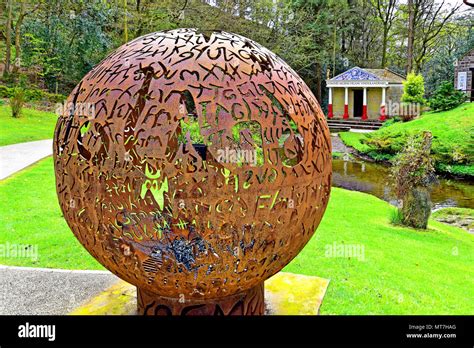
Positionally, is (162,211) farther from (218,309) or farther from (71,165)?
(218,309)

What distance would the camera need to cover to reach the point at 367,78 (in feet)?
115

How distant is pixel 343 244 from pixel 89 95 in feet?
18.5

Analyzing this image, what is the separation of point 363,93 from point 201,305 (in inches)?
1353

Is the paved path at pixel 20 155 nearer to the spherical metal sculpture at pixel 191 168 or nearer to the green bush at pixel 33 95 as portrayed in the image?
the green bush at pixel 33 95

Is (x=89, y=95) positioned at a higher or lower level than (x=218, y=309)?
higher

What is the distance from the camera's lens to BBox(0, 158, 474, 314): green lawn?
18.6 ft

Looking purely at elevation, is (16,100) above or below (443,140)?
above

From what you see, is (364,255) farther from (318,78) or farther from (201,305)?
(318,78)

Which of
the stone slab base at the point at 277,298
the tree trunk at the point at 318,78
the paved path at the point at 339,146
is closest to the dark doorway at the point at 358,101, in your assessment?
the tree trunk at the point at 318,78

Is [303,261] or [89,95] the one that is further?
[303,261]

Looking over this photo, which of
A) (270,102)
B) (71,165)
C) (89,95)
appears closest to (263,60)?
(270,102)

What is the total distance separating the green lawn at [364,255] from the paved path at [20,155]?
1.76 m

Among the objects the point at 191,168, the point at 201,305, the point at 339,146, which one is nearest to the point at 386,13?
the point at 339,146

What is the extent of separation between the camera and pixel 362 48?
4303 cm
